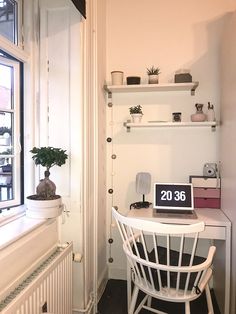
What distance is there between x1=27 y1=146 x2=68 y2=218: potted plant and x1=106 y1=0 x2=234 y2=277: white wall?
910 millimetres

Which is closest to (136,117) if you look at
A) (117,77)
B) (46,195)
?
(117,77)

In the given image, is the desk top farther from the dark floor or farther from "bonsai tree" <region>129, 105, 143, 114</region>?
"bonsai tree" <region>129, 105, 143, 114</region>

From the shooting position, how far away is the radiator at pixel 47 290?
1.16 metres

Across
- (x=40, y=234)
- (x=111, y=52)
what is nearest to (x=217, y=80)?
(x=111, y=52)

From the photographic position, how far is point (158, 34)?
97.4 inches

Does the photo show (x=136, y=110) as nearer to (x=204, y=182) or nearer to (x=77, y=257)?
(x=204, y=182)

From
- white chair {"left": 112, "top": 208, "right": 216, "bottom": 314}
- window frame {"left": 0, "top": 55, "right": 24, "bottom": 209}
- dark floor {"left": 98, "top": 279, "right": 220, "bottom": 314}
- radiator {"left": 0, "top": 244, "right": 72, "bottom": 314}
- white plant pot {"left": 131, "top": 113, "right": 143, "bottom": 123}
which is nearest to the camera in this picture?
radiator {"left": 0, "top": 244, "right": 72, "bottom": 314}

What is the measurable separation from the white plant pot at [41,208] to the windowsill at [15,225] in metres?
0.03

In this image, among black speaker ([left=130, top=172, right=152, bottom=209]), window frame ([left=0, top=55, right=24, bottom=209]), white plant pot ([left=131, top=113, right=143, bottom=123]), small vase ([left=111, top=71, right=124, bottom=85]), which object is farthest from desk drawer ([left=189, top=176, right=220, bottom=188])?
window frame ([left=0, top=55, right=24, bottom=209])

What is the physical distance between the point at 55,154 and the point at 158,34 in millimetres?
1565

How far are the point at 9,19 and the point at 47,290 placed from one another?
1.73 metres

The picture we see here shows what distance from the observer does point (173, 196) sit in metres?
2.25

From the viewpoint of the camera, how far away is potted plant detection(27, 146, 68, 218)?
5.40 feet

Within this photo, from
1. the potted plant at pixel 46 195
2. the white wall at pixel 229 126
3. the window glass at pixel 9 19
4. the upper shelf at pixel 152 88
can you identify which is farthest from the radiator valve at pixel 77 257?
the window glass at pixel 9 19
